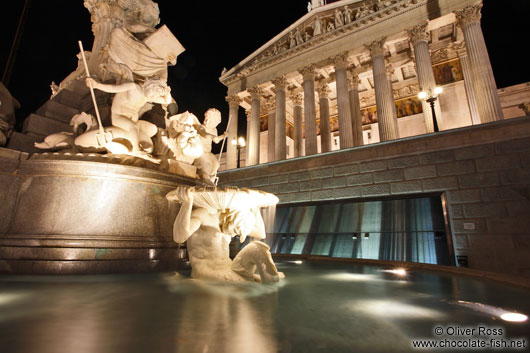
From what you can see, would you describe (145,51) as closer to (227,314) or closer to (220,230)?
(220,230)

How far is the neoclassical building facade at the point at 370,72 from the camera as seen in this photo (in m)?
16.4

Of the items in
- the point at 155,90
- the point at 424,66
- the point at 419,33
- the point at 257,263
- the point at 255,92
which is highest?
the point at 419,33

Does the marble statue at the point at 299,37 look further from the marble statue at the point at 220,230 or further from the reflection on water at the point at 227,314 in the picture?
the reflection on water at the point at 227,314

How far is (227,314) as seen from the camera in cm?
214

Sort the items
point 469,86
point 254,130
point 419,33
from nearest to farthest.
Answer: point 469,86
point 419,33
point 254,130

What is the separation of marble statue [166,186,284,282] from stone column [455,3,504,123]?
53.8 feet

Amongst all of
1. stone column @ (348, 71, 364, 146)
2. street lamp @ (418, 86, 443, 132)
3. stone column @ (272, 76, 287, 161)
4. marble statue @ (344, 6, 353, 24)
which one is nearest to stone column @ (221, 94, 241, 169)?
stone column @ (272, 76, 287, 161)

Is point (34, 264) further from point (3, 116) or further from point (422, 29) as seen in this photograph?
point (422, 29)

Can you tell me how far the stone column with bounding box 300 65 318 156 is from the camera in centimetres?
1950

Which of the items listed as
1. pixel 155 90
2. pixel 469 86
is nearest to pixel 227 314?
pixel 155 90

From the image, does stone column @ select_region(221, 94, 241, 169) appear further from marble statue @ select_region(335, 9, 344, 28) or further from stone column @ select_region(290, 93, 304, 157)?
marble statue @ select_region(335, 9, 344, 28)

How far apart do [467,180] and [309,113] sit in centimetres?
1194

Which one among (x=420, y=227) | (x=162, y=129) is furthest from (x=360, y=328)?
(x=420, y=227)

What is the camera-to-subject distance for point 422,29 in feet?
57.4
